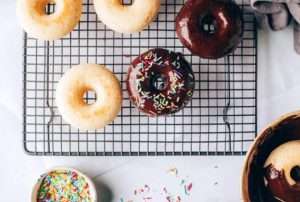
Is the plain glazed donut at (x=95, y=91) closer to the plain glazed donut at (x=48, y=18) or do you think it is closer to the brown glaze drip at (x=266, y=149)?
the plain glazed donut at (x=48, y=18)

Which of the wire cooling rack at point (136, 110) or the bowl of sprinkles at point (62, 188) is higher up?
the wire cooling rack at point (136, 110)

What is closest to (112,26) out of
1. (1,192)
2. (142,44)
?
(142,44)

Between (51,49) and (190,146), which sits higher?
(51,49)

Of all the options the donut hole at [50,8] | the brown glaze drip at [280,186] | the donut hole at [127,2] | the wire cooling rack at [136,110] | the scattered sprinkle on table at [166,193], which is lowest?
the scattered sprinkle on table at [166,193]

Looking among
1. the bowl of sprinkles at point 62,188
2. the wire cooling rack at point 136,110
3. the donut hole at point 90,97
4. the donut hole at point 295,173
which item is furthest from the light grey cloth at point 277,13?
the bowl of sprinkles at point 62,188

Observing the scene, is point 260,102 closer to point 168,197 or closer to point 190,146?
point 190,146

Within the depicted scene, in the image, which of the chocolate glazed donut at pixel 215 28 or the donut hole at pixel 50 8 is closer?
the chocolate glazed donut at pixel 215 28
